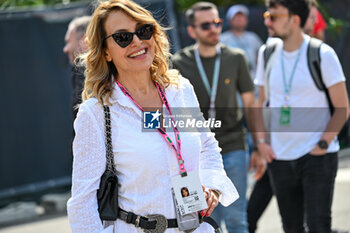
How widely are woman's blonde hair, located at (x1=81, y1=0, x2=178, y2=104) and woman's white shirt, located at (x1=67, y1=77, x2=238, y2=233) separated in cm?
12

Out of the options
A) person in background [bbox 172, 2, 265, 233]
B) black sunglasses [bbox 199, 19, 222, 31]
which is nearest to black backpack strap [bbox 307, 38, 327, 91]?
person in background [bbox 172, 2, 265, 233]

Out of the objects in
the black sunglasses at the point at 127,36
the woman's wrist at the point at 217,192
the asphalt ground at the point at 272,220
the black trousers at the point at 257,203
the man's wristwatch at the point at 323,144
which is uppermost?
the black sunglasses at the point at 127,36

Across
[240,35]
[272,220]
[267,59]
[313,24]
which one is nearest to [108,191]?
[267,59]

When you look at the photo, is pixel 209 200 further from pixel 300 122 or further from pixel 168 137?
pixel 300 122

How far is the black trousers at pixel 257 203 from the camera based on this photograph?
5027 mm

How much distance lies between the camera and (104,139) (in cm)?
287

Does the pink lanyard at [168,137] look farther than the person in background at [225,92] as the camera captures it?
No

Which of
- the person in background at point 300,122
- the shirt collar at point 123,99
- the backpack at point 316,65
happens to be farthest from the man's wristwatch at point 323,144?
the shirt collar at point 123,99

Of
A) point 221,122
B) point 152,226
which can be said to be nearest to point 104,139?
point 152,226

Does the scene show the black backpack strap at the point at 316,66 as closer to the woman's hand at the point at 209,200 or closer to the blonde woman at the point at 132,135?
the blonde woman at the point at 132,135

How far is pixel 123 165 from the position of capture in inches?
113

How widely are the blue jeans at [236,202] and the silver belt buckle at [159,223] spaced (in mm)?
1925

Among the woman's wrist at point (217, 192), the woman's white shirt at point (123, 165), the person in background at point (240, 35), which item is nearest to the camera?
the woman's white shirt at point (123, 165)

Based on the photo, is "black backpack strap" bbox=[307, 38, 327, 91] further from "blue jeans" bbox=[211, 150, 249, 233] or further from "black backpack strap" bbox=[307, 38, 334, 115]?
"blue jeans" bbox=[211, 150, 249, 233]
